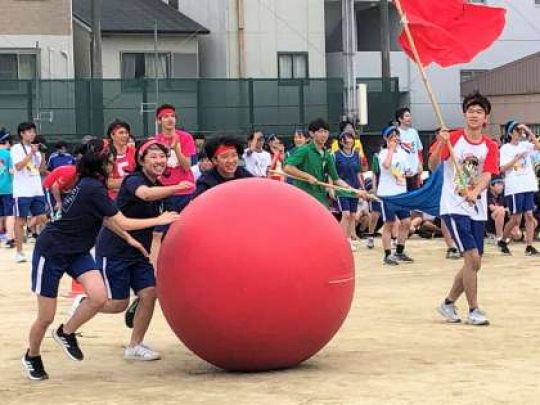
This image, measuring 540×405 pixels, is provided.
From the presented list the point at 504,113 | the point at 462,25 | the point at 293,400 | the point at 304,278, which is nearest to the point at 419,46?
the point at 462,25

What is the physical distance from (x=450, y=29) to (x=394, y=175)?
5205 millimetres

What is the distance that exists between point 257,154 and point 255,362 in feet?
40.8

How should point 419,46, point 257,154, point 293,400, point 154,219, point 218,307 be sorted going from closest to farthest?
point 293,400 → point 218,307 → point 154,219 → point 419,46 → point 257,154

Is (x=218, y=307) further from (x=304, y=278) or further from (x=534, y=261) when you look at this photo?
(x=534, y=261)

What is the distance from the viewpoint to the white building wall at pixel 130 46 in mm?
38844

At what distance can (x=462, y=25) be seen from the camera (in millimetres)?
11945

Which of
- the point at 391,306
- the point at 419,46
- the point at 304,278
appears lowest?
the point at 391,306

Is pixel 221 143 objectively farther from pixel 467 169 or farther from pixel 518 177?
pixel 518 177

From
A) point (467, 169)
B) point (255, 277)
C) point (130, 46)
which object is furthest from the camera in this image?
point (130, 46)

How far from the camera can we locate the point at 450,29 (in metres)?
12.0

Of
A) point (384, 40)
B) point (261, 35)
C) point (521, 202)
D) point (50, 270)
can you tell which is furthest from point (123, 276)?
point (261, 35)

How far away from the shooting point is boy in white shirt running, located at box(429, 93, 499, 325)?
10.4 meters

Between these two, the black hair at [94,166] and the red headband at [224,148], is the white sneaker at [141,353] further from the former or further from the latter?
the red headband at [224,148]

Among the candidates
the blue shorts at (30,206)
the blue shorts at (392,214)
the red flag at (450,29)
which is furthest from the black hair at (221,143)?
the blue shorts at (30,206)
